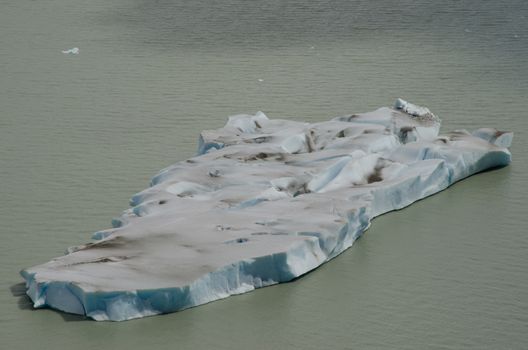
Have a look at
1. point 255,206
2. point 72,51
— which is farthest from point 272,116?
point 72,51

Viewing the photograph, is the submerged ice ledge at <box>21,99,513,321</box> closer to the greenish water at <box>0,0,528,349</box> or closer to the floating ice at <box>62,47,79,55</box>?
the greenish water at <box>0,0,528,349</box>

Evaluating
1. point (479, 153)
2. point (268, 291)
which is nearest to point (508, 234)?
point (479, 153)

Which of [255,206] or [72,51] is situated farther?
[72,51]

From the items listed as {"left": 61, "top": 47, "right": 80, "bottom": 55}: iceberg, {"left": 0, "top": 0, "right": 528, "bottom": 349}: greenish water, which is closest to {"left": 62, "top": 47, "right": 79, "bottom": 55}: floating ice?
{"left": 61, "top": 47, "right": 80, "bottom": 55}: iceberg

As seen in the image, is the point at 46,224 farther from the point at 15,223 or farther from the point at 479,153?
the point at 479,153

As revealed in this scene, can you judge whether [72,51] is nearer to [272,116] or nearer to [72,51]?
[72,51]

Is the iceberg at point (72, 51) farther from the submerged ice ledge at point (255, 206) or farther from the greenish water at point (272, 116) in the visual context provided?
the submerged ice ledge at point (255, 206)
